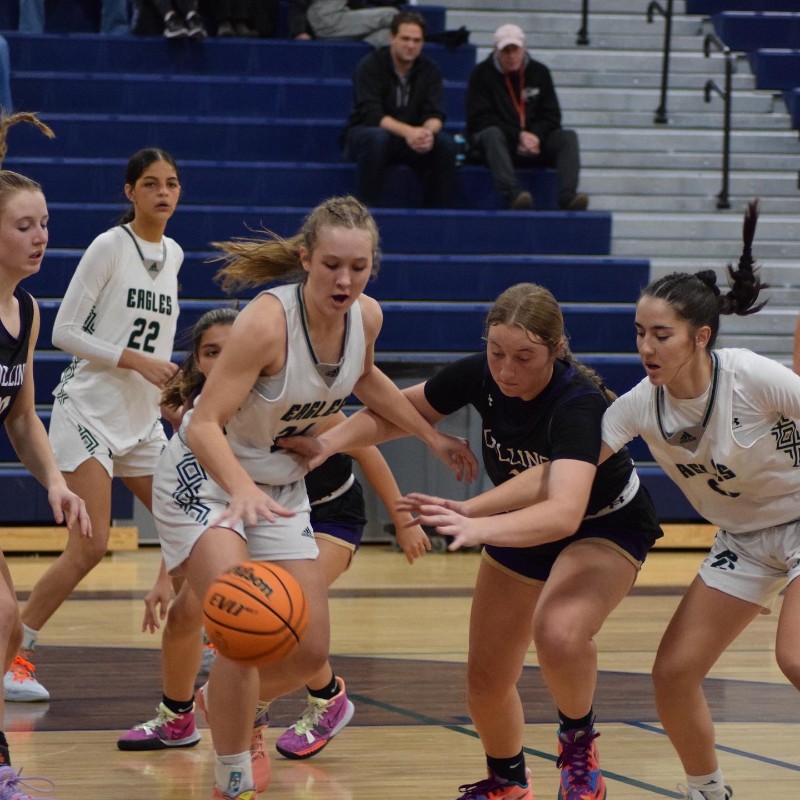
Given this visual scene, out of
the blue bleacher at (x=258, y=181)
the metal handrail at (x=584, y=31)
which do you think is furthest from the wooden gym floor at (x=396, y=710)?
the metal handrail at (x=584, y=31)

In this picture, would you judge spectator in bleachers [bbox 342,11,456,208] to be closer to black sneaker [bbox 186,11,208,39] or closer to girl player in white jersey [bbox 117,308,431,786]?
black sneaker [bbox 186,11,208,39]

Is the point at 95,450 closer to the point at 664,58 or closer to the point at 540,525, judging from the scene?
the point at 540,525

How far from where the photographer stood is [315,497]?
4.79 metres

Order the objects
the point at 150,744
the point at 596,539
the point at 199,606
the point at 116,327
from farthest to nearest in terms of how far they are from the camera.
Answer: the point at 116,327 → the point at 150,744 → the point at 199,606 → the point at 596,539

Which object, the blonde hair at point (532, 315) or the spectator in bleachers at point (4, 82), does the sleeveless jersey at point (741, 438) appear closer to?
the blonde hair at point (532, 315)

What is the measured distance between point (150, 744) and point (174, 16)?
7369mm

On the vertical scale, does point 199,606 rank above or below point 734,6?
below

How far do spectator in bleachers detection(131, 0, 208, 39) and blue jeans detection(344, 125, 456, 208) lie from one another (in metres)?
1.54

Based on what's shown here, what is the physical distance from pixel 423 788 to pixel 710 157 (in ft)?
27.1

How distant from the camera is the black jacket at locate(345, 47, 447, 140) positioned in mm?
10086

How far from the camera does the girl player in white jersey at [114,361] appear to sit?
5488 millimetres

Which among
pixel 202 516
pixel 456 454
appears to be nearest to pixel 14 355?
pixel 202 516

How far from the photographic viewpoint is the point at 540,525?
357cm

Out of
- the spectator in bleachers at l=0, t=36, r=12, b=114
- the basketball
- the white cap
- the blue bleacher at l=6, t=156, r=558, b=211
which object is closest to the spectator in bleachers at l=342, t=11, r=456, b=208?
the blue bleacher at l=6, t=156, r=558, b=211
